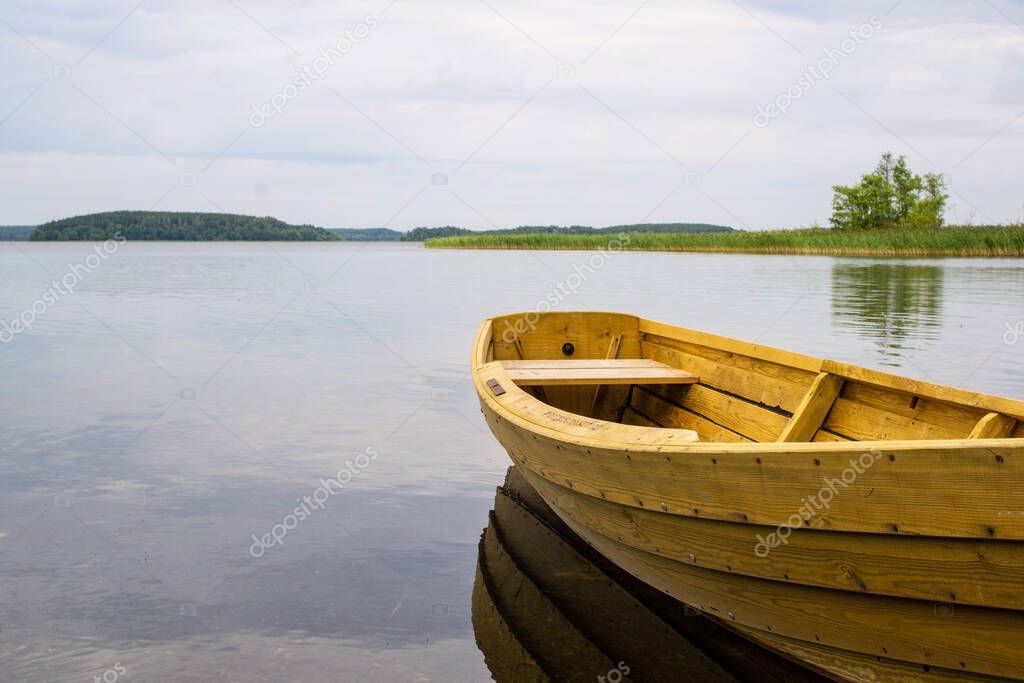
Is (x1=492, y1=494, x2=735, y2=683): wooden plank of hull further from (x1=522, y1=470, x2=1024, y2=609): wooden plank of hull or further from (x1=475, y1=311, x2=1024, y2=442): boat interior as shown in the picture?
(x1=475, y1=311, x2=1024, y2=442): boat interior

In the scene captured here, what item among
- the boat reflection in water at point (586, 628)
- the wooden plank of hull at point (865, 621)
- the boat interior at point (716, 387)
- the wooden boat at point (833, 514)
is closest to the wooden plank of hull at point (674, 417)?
the boat interior at point (716, 387)

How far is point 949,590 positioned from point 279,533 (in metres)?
4.13

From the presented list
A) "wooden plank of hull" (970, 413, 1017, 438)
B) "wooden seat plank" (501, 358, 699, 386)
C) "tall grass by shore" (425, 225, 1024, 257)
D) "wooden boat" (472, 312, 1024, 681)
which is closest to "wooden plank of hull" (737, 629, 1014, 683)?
"wooden boat" (472, 312, 1024, 681)

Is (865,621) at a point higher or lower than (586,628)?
higher

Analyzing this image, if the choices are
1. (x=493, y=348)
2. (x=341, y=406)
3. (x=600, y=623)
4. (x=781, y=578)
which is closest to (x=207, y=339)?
(x=341, y=406)

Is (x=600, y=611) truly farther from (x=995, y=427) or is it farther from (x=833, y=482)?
(x=833, y=482)

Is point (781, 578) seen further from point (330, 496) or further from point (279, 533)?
point (330, 496)

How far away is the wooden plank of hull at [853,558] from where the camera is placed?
2676mm

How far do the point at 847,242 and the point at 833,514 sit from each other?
4103 cm

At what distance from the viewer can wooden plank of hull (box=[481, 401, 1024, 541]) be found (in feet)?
8.38

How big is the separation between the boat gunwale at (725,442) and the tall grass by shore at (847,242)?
119 ft

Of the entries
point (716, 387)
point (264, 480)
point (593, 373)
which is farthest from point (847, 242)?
point (264, 480)

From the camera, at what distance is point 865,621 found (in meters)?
3.10

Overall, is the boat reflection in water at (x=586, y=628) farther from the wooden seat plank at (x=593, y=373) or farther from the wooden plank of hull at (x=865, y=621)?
the wooden seat plank at (x=593, y=373)
